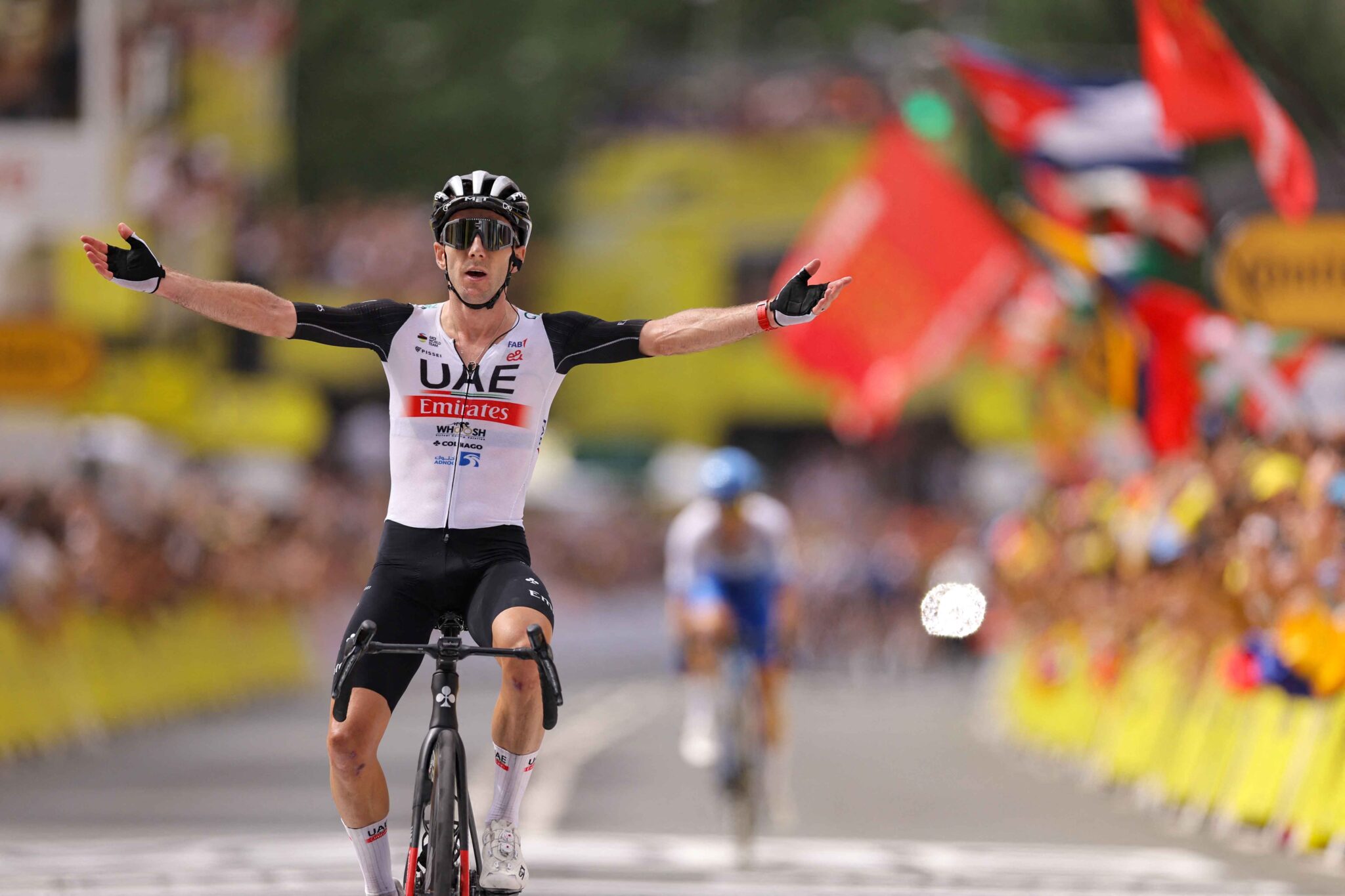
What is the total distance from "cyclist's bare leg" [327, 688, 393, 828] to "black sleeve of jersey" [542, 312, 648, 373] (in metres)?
1.21

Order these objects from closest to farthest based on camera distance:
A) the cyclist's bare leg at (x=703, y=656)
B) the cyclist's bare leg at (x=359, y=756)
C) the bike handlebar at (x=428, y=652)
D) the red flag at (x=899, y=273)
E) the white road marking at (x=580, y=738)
→ the bike handlebar at (x=428, y=652) < the cyclist's bare leg at (x=359, y=756) < the cyclist's bare leg at (x=703, y=656) < the white road marking at (x=580, y=738) < the red flag at (x=899, y=273)

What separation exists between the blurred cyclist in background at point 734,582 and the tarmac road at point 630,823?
0.80 meters

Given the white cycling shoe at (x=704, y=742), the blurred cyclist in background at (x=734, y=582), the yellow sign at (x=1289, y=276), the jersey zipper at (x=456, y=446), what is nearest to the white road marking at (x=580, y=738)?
the white cycling shoe at (x=704, y=742)

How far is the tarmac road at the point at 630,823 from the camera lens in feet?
37.8

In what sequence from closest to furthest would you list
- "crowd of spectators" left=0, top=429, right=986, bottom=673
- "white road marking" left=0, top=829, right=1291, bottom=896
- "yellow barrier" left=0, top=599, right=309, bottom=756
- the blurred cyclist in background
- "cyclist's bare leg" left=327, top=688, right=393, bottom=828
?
1. "cyclist's bare leg" left=327, top=688, right=393, bottom=828
2. "white road marking" left=0, top=829, right=1291, bottom=896
3. the blurred cyclist in background
4. "yellow barrier" left=0, top=599, right=309, bottom=756
5. "crowd of spectators" left=0, top=429, right=986, bottom=673

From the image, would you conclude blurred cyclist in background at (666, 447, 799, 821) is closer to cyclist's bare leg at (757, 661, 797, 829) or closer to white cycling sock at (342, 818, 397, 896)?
cyclist's bare leg at (757, 661, 797, 829)

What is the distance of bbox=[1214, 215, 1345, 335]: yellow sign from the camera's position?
46.0 ft

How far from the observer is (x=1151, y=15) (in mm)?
15586

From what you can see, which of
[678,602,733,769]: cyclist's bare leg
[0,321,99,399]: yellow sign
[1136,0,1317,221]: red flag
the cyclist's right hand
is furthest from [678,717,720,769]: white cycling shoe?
[0,321,99,399]: yellow sign

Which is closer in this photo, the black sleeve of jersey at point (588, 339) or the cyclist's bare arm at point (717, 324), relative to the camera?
the cyclist's bare arm at point (717, 324)

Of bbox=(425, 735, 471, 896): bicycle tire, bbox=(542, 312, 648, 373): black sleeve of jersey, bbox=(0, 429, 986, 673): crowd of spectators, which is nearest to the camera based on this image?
bbox=(425, 735, 471, 896): bicycle tire

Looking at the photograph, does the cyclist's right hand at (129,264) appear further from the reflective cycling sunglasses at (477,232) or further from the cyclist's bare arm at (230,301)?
the reflective cycling sunglasses at (477,232)

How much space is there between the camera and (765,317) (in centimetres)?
797

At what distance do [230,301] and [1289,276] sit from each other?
765 centimetres
